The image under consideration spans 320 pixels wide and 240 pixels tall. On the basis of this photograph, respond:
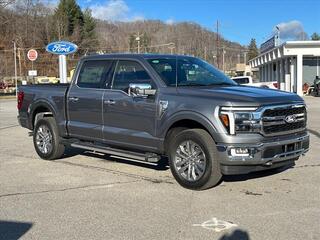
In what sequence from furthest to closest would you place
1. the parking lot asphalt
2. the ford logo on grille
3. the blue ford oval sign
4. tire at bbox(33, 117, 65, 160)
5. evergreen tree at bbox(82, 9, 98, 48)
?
evergreen tree at bbox(82, 9, 98, 48), the blue ford oval sign, tire at bbox(33, 117, 65, 160), the ford logo on grille, the parking lot asphalt

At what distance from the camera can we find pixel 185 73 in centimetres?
826

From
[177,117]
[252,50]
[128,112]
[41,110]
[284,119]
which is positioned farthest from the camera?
[252,50]

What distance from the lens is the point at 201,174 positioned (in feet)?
23.8

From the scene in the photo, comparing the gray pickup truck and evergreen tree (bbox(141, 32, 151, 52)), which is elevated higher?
evergreen tree (bbox(141, 32, 151, 52))

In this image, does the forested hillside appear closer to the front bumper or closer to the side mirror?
the side mirror

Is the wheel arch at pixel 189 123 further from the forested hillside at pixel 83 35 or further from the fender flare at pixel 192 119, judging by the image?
the forested hillside at pixel 83 35

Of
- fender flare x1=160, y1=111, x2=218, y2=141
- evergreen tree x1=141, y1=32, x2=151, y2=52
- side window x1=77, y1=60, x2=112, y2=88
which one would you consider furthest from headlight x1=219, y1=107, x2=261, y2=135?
evergreen tree x1=141, y1=32, x2=151, y2=52

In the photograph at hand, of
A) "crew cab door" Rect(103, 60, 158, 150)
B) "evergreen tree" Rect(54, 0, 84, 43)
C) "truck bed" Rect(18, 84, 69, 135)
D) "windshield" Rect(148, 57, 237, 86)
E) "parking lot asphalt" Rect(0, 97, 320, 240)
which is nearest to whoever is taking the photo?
"parking lot asphalt" Rect(0, 97, 320, 240)

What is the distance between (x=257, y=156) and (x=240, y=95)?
87 centimetres

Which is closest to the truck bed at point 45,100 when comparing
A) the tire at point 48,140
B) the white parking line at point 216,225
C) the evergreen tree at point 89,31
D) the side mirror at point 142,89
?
the tire at point 48,140

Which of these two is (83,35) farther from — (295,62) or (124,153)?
(124,153)

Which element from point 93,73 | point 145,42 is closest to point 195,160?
point 93,73

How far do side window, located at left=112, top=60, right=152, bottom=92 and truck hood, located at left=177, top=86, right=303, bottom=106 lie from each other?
819 mm

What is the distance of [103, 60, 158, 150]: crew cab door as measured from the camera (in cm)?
796
